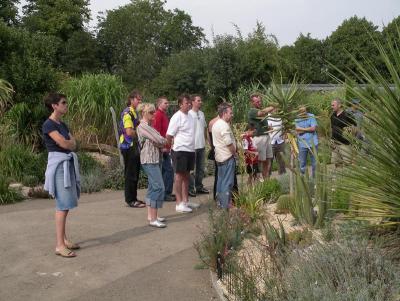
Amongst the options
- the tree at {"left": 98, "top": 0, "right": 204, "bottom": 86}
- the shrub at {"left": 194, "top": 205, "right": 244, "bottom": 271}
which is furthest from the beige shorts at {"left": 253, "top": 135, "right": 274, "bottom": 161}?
the tree at {"left": 98, "top": 0, "right": 204, "bottom": 86}

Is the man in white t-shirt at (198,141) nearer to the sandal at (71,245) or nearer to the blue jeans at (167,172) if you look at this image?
the blue jeans at (167,172)

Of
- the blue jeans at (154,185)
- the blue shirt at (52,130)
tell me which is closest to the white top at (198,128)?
the blue jeans at (154,185)

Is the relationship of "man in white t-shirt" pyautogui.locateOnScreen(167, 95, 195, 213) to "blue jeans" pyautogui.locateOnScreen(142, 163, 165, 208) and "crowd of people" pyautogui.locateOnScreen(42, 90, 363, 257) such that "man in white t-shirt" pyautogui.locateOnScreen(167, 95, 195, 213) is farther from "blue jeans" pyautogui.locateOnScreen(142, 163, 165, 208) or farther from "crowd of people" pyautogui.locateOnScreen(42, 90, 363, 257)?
"blue jeans" pyautogui.locateOnScreen(142, 163, 165, 208)

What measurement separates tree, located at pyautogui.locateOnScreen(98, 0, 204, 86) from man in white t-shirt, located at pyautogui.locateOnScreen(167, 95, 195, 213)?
127ft

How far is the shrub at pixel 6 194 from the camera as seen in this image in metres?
9.35

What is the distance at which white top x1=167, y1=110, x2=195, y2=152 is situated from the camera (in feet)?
27.6

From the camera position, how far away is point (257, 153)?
9.09 m

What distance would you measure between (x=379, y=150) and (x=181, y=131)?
174 inches

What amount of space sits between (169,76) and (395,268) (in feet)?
83.5

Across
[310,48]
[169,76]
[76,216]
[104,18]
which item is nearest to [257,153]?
[76,216]

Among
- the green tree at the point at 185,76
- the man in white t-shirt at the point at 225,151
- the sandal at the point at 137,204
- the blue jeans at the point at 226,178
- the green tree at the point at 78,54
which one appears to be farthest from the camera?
the green tree at the point at 78,54

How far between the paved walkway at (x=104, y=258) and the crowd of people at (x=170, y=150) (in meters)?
0.30

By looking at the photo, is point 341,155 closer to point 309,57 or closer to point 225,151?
point 225,151

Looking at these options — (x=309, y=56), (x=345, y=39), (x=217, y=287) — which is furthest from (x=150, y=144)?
(x=345, y=39)
